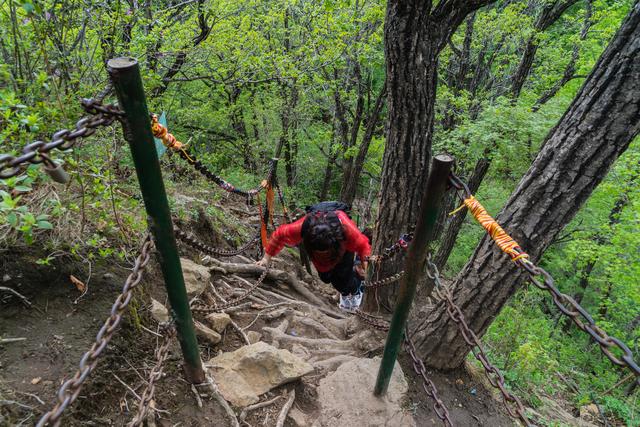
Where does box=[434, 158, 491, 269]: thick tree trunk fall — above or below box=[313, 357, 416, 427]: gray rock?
below

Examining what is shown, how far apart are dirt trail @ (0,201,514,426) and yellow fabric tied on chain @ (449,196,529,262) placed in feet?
6.25

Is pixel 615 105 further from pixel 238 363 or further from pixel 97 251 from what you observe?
pixel 97 251

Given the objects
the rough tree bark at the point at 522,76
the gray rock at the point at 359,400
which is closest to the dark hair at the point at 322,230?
the gray rock at the point at 359,400

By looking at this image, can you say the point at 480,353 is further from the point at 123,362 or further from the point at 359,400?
the point at 123,362

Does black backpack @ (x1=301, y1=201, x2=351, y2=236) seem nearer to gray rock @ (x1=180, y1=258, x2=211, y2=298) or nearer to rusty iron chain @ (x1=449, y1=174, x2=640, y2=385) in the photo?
gray rock @ (x1=180, y1=258, x2=211, y2=298)

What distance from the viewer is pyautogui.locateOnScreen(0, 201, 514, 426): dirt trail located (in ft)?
6.48

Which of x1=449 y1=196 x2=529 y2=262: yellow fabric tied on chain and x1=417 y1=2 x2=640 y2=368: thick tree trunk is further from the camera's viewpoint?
x1=417 y1=2 x2=640 y2=368: thick tree trunk

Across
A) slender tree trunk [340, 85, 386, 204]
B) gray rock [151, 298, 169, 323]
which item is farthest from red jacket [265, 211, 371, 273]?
slender tree trunk [340, 85, 386, 204]

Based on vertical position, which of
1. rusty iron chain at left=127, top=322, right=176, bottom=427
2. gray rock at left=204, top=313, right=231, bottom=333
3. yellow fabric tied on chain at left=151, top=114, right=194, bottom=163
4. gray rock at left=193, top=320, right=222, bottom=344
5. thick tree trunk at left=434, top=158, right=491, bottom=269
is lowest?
thick tree trunk at left=434, top=158, right=491, bottom=269

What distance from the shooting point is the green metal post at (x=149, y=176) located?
1.52m

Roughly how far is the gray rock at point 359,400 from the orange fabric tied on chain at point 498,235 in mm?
1866

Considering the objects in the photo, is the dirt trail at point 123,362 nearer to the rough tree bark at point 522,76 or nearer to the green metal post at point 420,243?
the green metal post at point 420,243

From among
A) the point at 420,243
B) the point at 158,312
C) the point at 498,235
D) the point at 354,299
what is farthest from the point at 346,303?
the point at 498,235

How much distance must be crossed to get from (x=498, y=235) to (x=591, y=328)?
60 cm
